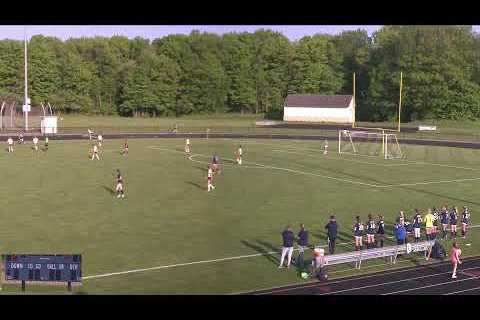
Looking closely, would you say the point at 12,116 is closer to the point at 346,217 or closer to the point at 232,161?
the point at 232,161

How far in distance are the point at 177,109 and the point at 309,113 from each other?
47.5 ft

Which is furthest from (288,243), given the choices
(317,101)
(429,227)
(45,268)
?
(317,101)

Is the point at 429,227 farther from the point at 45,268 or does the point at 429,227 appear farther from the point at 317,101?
the point at 317,101

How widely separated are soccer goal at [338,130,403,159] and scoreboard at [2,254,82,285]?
3711 cm

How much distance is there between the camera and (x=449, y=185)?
35750 millimetres

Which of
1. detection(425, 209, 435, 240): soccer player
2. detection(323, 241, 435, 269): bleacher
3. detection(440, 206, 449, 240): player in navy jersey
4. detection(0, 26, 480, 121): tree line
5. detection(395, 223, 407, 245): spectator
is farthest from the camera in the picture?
detection(0, 26, 480, 121): tree line

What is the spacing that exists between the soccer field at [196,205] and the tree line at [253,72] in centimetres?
1350

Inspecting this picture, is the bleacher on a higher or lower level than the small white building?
lower

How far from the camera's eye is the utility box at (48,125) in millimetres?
63453


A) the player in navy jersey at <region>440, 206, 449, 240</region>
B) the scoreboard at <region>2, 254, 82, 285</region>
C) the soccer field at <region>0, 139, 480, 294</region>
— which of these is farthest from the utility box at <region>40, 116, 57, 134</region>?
the scoreboard at <region>2, 254, 82, 285</region>

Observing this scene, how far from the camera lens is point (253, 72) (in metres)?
64.7

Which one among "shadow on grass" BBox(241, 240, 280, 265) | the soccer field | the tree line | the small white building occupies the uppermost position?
the tree line

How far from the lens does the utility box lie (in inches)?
2498

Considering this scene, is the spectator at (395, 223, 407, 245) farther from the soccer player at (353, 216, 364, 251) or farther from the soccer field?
the soccer field
